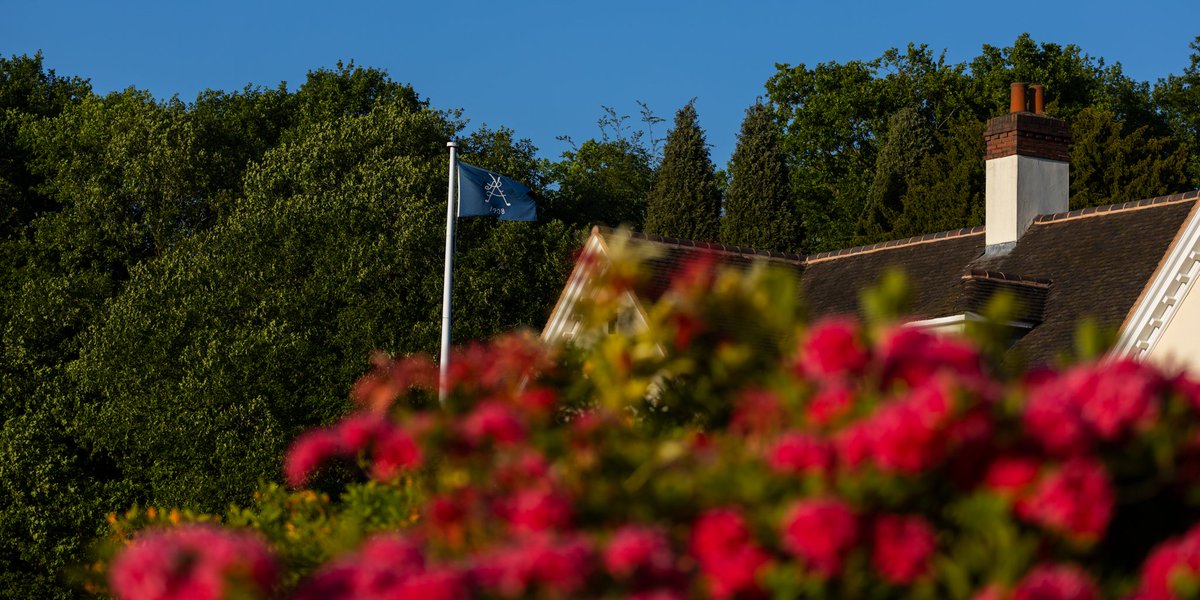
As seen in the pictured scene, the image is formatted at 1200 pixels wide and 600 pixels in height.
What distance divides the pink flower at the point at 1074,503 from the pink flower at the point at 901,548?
330 mm

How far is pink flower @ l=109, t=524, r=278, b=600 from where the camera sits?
4887mm

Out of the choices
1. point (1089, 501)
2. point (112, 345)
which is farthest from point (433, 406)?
point (112, 345)

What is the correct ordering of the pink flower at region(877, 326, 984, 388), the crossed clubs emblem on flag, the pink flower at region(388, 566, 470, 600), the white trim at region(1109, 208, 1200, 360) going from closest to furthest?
the pink flower at region(388, 566, 470, 600) < the pink flower at region(877, 326, 984, 388) < the white trim at region(1109, 208, 1200, 360) < the crossed clubs emblem on flag

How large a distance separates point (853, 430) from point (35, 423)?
39.0 meters

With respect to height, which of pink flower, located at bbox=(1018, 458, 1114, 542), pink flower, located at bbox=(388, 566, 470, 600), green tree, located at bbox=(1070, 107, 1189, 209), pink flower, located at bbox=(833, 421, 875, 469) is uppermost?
green tree, located at bbox=(1070, 107, 1189, 209)

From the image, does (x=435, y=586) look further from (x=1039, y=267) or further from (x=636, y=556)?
(x=1039, y=267)

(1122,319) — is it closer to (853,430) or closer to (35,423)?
(853,430)

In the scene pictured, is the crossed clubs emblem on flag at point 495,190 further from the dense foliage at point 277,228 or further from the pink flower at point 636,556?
the pink flower at point 636,556

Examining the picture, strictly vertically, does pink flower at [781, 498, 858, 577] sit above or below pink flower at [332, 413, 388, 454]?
below

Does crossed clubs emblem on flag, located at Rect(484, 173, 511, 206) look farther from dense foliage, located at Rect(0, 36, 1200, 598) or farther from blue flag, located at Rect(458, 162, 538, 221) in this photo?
dense foliage, located at Rect(0, 36, 1200, 598)

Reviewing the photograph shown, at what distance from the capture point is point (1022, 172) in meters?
27.2

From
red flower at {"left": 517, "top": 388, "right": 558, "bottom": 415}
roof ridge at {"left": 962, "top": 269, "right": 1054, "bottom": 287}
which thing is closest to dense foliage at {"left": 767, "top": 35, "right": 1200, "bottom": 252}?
roof ridge at {"left": 962, "top": 269, "right": 1054, "bottom": 287}

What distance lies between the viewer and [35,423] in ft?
136

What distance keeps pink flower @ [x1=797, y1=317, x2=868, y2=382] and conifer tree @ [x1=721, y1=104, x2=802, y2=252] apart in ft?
155
